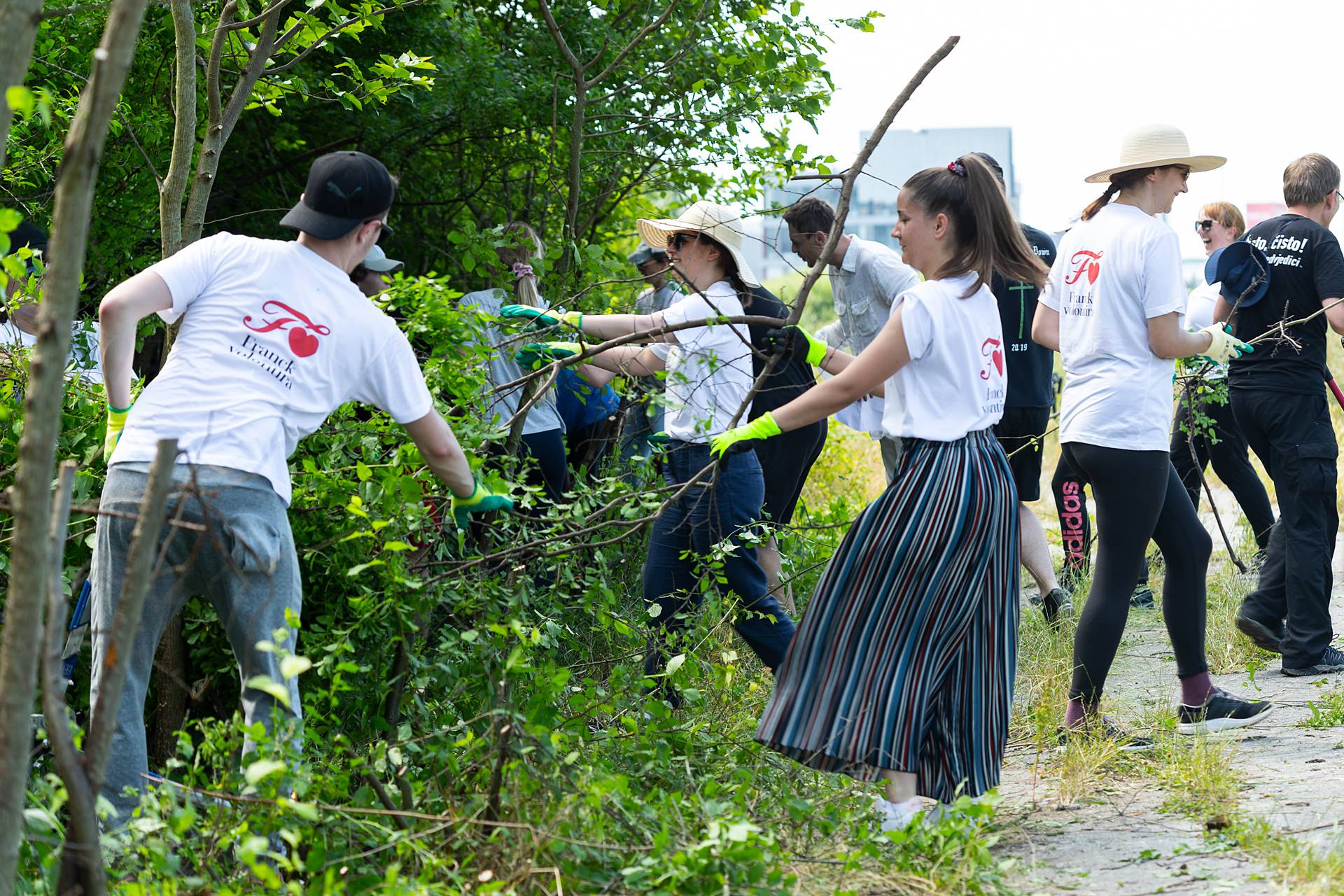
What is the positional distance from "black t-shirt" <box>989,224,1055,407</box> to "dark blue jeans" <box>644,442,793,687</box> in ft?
6.30

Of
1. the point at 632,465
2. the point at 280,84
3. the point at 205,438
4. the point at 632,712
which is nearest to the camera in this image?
the point at 205,438

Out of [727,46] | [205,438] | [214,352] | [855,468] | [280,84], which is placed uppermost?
[727,46]

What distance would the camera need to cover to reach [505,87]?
6.34 metres

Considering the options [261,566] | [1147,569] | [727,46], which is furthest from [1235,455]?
[261,566]

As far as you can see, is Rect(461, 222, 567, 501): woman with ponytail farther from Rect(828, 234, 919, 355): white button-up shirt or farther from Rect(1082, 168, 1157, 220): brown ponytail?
Rect(1082, 168, 1157, 220): brown ponytail

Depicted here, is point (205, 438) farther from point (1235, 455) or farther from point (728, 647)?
point (1235, 455)

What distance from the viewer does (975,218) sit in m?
3.37

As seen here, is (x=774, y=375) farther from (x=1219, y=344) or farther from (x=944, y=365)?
(x=1219, y=344)

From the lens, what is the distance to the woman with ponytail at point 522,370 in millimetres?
4664

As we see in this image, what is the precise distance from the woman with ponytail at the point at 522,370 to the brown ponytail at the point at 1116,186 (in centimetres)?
179

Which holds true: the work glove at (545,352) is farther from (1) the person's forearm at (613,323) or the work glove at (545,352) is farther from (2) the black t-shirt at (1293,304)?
(2) the black t-shirt at (1293,304)

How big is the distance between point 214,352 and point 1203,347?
112 inches

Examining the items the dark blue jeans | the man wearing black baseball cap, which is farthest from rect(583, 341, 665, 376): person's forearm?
the man wearing black baseball cap

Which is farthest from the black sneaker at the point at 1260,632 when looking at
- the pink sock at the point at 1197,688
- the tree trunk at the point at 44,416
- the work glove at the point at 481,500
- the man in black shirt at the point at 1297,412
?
the tree trunk at the point at 44,416
